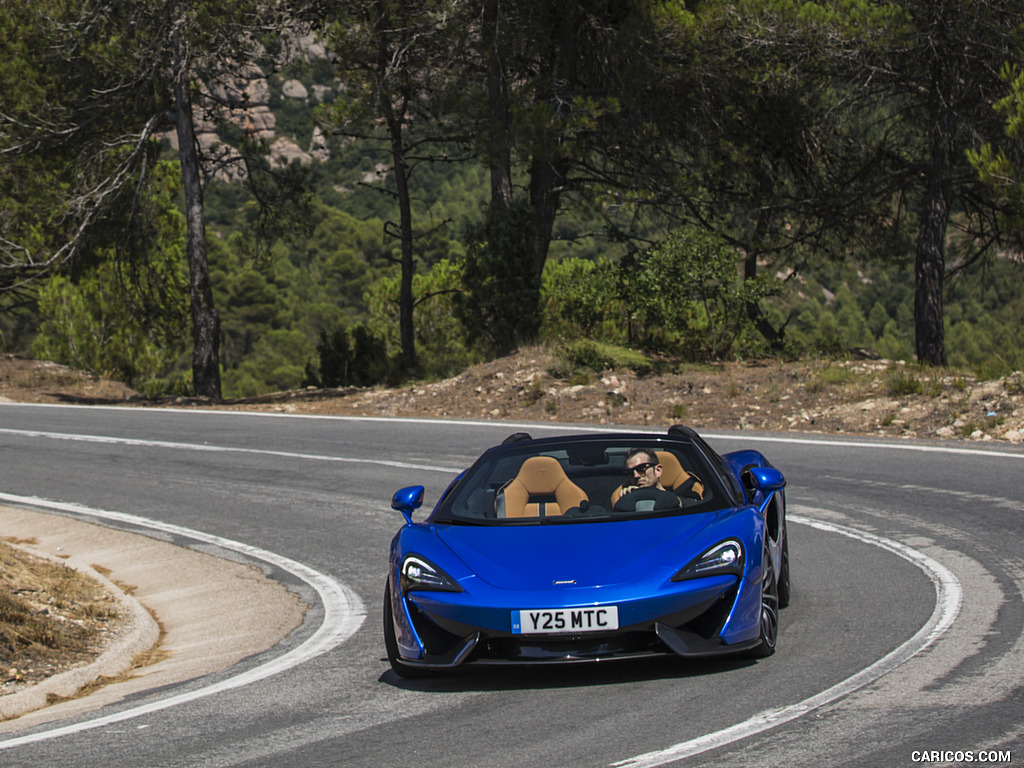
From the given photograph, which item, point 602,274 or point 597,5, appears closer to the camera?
point 602,274

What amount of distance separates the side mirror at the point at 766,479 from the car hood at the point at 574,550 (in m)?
0.61

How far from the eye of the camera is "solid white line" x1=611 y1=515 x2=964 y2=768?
13.8 ft

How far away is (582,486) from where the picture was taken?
7.11 metres

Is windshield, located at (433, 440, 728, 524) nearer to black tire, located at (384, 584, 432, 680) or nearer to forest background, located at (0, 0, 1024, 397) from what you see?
black tire, located at (384, 584, 432, 680)

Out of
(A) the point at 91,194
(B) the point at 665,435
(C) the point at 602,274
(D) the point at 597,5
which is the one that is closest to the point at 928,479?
(B) the point at 665,435

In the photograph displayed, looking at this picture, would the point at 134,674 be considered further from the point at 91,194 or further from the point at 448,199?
the point at 448,199

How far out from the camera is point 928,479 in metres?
11.6

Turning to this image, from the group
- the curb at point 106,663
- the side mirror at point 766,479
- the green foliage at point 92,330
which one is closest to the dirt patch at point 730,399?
the side mirror at point 766,479

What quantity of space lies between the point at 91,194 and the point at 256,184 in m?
4.92

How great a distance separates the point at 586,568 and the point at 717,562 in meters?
0.62

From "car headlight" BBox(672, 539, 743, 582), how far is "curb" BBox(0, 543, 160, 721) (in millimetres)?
3389

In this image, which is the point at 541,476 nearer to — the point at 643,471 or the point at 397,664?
the point at 643,471

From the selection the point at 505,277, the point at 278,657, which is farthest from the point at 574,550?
the point at 505,277

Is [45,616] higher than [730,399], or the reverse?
[730,399]
